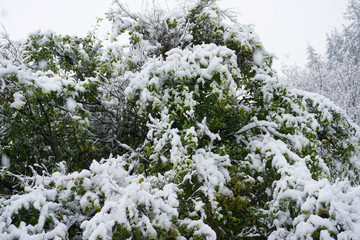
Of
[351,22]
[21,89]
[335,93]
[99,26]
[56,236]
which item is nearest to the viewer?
[56,236]

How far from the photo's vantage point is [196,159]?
3109 millimetres

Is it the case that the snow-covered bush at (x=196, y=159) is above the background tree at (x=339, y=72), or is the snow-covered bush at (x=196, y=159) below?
below

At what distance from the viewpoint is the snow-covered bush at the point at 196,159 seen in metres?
2.09

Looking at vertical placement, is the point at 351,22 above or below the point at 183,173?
above

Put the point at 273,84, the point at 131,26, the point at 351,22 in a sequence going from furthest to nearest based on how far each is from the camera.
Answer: the point at 351,22 < the point at 131,26 < the point at 273,84

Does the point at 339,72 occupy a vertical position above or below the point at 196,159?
above

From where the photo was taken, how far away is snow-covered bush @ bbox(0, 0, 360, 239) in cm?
209

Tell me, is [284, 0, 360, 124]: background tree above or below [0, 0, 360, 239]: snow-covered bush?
above

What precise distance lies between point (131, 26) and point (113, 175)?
330 centimetres

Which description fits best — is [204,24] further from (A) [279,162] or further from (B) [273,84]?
(A) [279,162]

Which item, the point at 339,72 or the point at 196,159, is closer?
the point at 196,159

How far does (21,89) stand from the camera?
10.1ft

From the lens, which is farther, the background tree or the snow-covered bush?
the background tree

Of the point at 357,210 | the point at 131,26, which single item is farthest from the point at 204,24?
the point at 357,210
